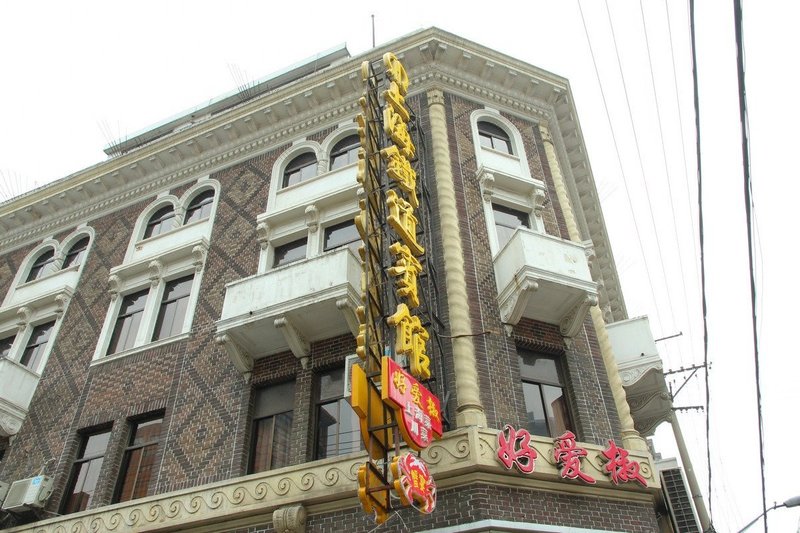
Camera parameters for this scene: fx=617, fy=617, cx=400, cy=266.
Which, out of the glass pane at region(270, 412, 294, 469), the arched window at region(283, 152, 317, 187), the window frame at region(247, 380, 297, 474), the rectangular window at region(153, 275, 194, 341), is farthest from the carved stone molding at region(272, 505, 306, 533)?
the arched window at region(283, 152, 317, 187)

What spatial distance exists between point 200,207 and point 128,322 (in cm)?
422

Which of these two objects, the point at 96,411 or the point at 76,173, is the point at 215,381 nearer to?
the point at 96,411

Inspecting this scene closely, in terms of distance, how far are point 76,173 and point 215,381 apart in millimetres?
11477

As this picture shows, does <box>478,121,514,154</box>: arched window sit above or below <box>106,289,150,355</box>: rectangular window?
above

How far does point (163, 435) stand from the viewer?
45.8 ft

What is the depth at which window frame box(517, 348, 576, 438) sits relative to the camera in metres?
12.2

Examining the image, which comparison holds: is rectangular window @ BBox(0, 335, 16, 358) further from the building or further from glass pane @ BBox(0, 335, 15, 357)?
the building

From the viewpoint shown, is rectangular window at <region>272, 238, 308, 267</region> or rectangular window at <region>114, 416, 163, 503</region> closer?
rectangular window at <region>114, 416, 163, 503</region>

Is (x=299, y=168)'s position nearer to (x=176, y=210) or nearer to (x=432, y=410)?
(x=176, y=210)

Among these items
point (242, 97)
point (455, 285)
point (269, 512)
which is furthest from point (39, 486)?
point (242, 97)

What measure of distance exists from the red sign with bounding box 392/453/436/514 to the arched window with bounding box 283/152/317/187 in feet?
35.1

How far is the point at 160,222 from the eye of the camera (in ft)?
65.5

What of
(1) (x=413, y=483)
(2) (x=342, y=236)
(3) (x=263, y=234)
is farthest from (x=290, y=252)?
(1) (x=413, y=483)

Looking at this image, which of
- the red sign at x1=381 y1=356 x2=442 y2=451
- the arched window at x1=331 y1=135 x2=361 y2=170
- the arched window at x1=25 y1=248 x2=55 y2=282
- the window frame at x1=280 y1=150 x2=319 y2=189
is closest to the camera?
the red sign at x1=381 y1=356 x2=442 y2=451
